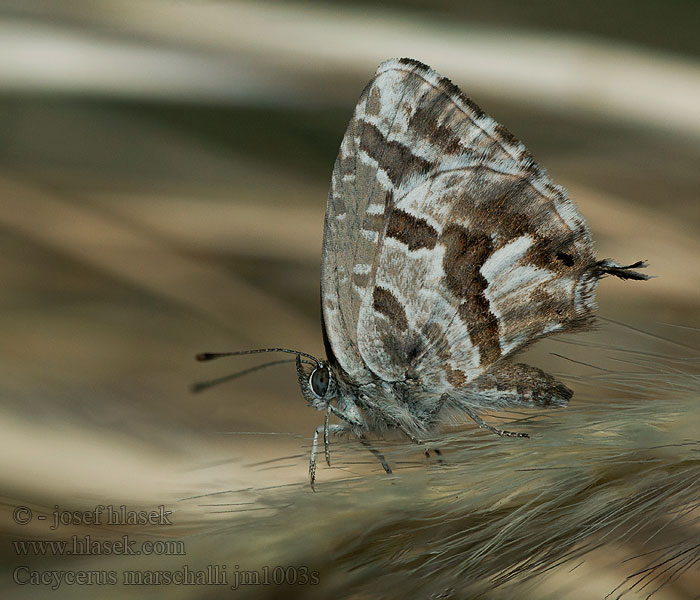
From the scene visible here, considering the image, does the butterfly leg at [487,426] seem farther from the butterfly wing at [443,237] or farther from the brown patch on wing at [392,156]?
the brown patch on wing at [392,156]

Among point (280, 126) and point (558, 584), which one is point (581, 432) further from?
point (280, 126)

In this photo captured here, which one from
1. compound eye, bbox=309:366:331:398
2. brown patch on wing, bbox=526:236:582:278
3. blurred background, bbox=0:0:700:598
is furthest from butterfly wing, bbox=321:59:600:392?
blurred background, bbox=0:0:700:598

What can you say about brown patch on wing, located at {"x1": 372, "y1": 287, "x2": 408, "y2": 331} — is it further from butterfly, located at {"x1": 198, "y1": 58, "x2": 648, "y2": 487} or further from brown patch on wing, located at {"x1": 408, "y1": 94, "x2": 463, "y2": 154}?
brown patch on wing, located at {"x1": 408, "y1": 94, "x2": 463, "y2": 154}

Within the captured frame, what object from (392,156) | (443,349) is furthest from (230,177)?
(443,349)

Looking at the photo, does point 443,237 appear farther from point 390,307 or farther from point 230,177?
point 230,177

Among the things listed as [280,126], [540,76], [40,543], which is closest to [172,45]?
[280,126]

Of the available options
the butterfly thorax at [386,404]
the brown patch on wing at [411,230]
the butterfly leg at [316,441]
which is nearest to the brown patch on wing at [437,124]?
the brown patch on wing at [411,230]
